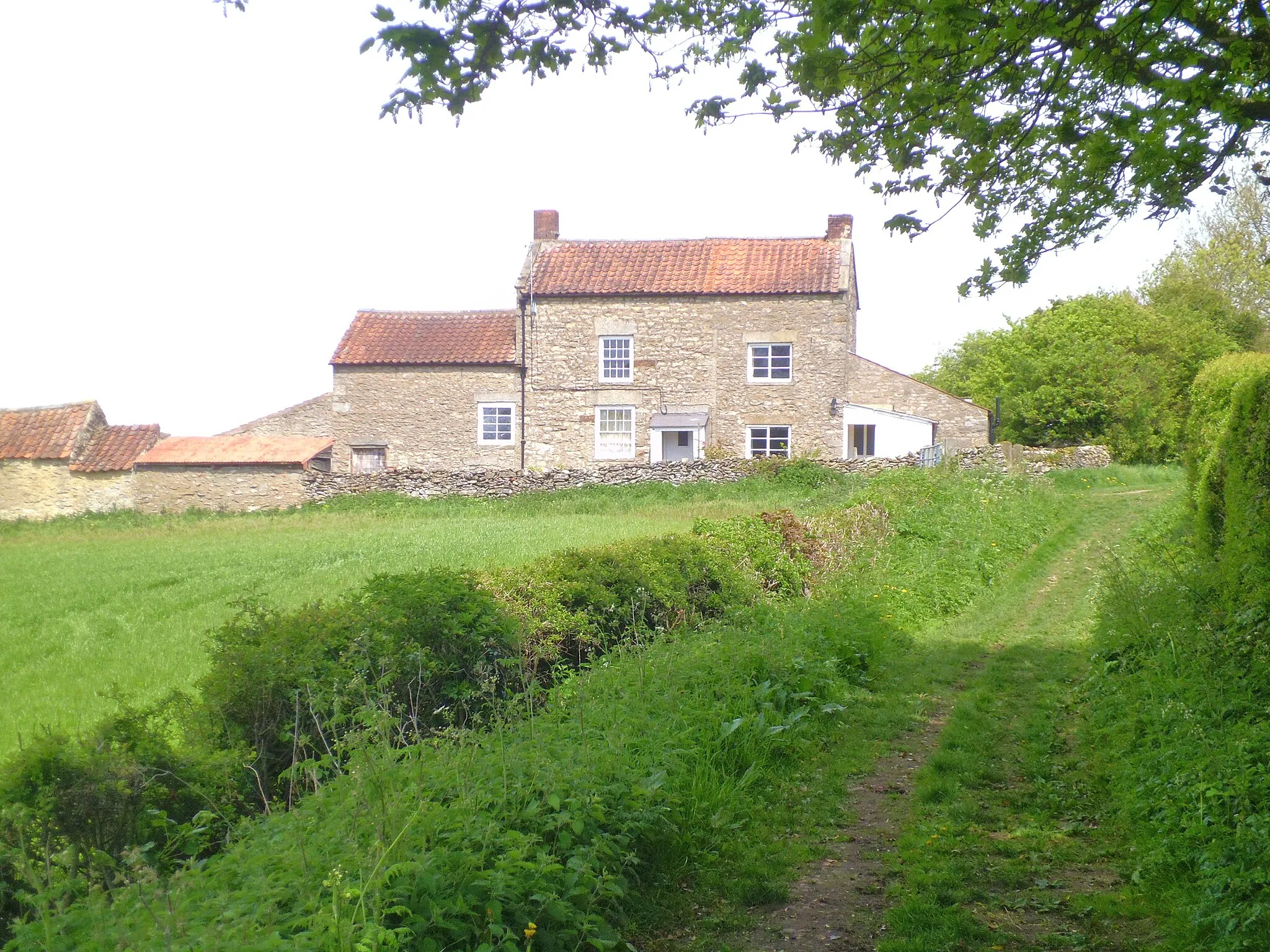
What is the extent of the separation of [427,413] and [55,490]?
11.8m

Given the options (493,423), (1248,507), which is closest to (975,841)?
(1248,507)

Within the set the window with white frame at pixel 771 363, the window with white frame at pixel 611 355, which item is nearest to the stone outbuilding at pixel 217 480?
the window with white frame at pixel 611 355

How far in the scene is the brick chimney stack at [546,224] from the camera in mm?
37544

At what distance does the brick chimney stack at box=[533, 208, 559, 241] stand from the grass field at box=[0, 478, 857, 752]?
1176 cm

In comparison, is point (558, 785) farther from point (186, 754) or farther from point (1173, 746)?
point (1173, 746)

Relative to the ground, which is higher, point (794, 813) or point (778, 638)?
point (778, 638)

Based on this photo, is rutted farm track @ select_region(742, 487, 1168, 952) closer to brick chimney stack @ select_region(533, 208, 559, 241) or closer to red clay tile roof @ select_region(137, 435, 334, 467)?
red clay tile roof @ select_region(137, 435, 334, 467)

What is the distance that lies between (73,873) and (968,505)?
1726cm

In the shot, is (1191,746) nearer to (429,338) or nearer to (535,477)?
(535,477)

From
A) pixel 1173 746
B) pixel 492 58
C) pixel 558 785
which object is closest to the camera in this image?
pixel 558 785

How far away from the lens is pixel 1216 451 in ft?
39.1

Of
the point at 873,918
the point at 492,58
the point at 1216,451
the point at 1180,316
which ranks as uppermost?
the point at 1180,316

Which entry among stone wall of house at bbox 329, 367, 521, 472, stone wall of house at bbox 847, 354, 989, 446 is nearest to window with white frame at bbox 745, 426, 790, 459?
stone wall of house at bbox 847, 354, 989, 446

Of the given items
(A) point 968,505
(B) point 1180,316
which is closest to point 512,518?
(A) point 968,505
